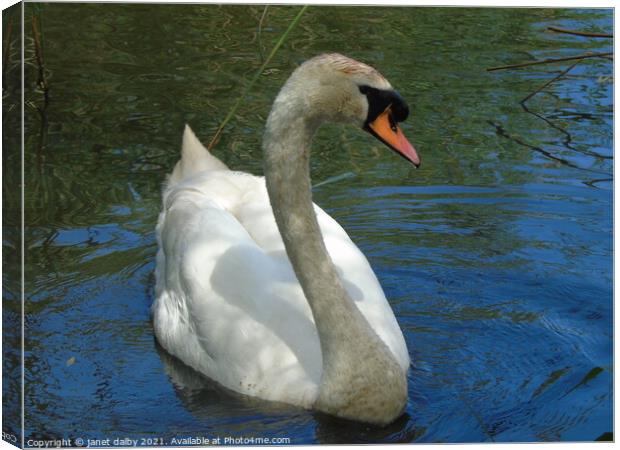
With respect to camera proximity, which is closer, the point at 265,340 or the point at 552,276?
the point at 265,340

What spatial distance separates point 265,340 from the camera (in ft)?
18.8

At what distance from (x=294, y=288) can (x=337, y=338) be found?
20.2 inches

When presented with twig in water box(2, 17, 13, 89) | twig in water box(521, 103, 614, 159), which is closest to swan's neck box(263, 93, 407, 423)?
twig in water box(2, 17, 13, 89)

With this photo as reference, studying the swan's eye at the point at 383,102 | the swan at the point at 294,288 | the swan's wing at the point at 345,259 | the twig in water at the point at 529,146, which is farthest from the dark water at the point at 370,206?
the swan's eye at the point at 383,102

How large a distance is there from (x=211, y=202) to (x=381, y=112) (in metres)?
1.67

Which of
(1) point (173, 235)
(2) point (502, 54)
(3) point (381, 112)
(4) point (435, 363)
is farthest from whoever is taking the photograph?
(2) point (502, 54)

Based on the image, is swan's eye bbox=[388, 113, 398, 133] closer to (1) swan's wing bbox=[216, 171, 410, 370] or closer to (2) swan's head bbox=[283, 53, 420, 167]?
(2) swan's head bbox=[283, 53, 420, 167]

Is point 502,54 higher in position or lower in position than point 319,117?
lower

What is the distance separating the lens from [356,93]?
5.18 meters

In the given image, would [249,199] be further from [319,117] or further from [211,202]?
[319,117]

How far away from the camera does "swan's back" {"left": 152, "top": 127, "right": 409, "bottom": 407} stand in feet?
18.8

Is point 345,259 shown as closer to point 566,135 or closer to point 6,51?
point 566,135

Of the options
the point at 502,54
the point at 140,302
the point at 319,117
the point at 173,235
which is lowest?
the point at 140,302

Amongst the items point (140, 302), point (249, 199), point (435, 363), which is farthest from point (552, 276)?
point (140, 302)
